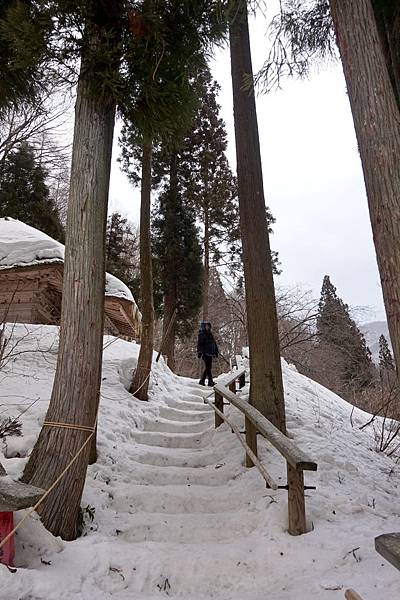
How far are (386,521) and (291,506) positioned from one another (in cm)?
98

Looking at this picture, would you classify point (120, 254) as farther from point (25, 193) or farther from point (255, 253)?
point (255, 253)

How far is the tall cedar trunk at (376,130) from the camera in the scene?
2736 millimetres

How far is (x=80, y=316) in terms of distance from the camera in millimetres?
3744

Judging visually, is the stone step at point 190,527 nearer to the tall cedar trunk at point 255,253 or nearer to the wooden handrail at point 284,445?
the wooden handrail at point 284,445

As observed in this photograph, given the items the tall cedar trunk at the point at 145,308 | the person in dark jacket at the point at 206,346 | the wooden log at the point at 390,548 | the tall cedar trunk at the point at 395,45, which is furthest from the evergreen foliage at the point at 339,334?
the wooden log at the point at 390,548

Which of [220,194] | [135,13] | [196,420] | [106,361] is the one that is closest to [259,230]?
[135,13]

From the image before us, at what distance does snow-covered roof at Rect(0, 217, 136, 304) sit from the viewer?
10.0m

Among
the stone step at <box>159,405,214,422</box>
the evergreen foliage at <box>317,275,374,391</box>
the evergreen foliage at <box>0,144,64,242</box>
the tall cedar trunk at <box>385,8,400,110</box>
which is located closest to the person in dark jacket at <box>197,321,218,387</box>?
the stone step at <box>159,405,214,422</box>

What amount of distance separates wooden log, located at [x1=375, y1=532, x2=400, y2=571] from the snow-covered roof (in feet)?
29.8

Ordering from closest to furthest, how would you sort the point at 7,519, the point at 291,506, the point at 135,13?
the point at 7,519 < the point at 291,506 < the point at 135,13

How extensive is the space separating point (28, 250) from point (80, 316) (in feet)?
24.8

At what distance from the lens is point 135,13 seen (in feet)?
13.6

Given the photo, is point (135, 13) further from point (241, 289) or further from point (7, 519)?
point (241, 289)

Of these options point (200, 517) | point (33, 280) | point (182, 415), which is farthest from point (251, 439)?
point (33, 280)
